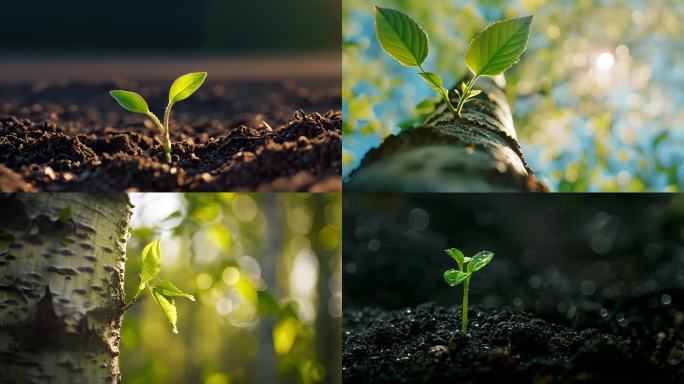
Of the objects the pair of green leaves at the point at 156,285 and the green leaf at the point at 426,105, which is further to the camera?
the green leaf at the point at 426,105

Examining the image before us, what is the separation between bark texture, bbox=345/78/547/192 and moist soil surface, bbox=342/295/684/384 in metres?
0.22

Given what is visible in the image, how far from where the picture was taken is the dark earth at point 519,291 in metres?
0.64

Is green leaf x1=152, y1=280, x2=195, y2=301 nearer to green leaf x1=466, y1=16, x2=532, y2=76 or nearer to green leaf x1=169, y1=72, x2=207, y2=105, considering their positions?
green leaf x1=169, y1=72, x2=207, y2=105

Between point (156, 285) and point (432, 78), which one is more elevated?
point (432, 78)

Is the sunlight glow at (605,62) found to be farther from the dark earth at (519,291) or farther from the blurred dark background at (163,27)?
the blurred dark background at (163,27)

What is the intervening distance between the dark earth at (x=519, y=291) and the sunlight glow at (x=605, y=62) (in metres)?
0.49

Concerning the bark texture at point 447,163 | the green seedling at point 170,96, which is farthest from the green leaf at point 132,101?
the bark texture at point 447,163

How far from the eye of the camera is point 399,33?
2.04 ft

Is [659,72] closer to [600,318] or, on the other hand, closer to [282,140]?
[600,318]

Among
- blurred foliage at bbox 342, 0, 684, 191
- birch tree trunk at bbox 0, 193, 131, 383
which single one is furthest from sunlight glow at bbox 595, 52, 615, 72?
birch tree trunk at bbox 0, 193, 131, 383

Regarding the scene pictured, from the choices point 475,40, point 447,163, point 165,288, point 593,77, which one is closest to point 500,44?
point 475,40

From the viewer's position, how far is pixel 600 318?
860 mm

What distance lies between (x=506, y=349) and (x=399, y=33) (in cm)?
38

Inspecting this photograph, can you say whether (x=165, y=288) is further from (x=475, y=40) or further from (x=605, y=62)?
(x=605, y=62)
